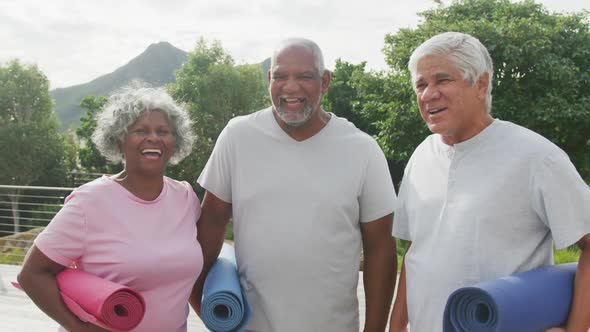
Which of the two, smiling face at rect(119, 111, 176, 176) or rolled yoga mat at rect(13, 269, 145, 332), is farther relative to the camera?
smiling face at rect(119, 111, 176, 176)

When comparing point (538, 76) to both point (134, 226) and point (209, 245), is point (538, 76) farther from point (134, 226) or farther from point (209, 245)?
point (134, 226)

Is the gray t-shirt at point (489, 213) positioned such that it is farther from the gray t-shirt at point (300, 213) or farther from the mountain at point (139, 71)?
A: the mountain at point (139, 71)

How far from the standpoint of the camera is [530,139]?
1521mm

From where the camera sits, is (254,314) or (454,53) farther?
(254,314)

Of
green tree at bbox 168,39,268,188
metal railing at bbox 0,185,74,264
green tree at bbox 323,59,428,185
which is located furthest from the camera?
green tree at bbox 168,39,268,188

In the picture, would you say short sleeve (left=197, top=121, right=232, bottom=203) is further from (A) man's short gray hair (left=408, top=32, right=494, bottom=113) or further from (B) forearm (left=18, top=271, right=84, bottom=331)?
(A) man's short gray hair (left=408, top=32, right=494, bottom=113)

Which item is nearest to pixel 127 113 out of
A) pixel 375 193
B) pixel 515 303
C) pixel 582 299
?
pixel 375 193

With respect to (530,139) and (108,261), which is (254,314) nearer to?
(108,261)

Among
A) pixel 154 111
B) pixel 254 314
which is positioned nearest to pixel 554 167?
pixel 254 314

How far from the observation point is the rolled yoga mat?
1.51 meters

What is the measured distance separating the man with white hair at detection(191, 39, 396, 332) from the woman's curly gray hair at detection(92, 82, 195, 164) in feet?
0.56

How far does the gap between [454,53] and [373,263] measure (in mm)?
765

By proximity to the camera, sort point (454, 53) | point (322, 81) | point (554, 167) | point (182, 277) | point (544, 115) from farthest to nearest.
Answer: point (544, 115), point (322, 81), point (182, 277), point (454, 53), point (554, 167)

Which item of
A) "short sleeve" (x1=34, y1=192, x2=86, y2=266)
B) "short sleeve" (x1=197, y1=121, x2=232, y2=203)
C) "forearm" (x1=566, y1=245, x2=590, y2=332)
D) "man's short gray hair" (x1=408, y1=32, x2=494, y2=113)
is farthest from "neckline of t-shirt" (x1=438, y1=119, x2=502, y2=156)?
"short sleeve" (x1=34, y1=192, x2=86, y2=266)
